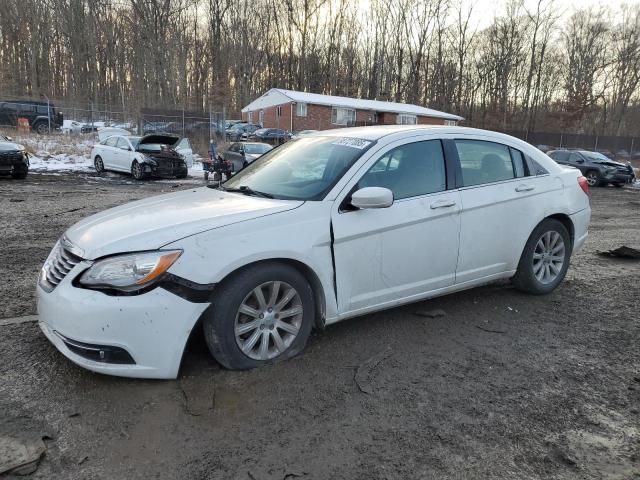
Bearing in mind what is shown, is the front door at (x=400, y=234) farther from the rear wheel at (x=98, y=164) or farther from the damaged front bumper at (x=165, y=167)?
the rear wheel at (x=98, y=164)

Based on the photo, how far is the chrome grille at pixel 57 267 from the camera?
9.83ft

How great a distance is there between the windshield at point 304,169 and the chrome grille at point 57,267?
142cm

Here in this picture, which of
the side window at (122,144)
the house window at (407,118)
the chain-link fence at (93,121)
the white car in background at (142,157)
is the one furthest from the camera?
the house window at (407,118)

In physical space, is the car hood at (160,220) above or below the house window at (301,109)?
below

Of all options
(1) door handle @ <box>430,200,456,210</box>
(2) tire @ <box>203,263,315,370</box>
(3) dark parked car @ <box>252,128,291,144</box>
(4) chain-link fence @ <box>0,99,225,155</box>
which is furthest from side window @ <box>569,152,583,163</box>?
(2) tire @ <box>203,263,315,370</box>

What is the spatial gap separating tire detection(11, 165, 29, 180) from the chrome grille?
44.7 feet

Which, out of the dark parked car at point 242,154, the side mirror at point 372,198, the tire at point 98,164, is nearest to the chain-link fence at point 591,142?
the dark parked car at point 242,154

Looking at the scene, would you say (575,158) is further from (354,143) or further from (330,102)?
(330,102)

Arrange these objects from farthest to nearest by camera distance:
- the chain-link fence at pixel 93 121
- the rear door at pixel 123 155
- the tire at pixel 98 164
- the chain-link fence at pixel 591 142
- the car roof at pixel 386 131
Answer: the chain-link fence at pixel 591 142 → the chain-link fence at pixel 93 121 → the tire at pixel 98 164 → the rear door at pixel 123 155 → the car roof at pixel 386 131

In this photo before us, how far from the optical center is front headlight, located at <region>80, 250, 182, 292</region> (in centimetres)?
279

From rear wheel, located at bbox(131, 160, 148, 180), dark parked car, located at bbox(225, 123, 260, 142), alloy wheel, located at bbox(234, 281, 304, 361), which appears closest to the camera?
alloy wheel, located at bbox(234, 281, 304, 361)

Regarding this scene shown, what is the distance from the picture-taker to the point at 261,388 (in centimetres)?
298

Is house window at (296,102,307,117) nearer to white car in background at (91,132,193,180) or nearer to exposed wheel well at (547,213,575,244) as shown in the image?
white car in background at (91,132,193,180)

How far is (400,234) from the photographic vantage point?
361 centimetres
